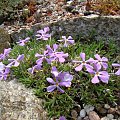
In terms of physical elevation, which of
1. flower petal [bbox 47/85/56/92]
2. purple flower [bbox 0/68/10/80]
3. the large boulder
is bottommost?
the large boulder

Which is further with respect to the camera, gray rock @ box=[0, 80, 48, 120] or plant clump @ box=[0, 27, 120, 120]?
plant clump @ box=[0, 27, 120, 120]

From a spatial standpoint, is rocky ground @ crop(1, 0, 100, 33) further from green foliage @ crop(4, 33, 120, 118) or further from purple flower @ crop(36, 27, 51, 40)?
green foliage @ crop(4, 33, 120, 118)

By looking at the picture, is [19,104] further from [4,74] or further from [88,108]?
[88,108]

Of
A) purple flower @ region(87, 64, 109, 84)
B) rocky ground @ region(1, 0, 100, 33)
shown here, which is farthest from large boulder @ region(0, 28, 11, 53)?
purple flower @ region(87, 64, 109, 84)

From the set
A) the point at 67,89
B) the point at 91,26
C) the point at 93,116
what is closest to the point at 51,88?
the point at 67,89

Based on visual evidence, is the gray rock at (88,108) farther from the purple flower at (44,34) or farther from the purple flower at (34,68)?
the purple flower at (44,34)
